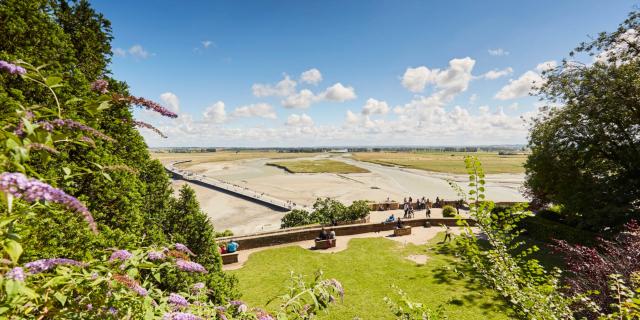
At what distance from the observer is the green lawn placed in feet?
33.2

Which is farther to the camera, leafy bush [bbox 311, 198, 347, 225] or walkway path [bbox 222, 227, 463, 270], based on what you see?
leafy bush [bbox 311, 198, 347, 225]

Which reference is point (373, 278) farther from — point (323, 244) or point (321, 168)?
point (321, 168)

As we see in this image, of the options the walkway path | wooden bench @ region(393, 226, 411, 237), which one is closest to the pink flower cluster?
the walkway path

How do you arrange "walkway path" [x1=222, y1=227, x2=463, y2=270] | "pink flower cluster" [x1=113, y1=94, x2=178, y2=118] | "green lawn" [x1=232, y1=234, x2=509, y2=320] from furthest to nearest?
"walkway path" [x1=222, y1=227, x2=463, y2=270] → "green lawn" [x1=232, y1=234, x2=509, y2=320] → "pink flower cluster" [x1=113, y1=94, x2=178, y2=118]

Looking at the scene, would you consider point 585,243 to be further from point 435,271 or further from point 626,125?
point 435,271

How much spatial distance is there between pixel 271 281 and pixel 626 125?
70.7 feet

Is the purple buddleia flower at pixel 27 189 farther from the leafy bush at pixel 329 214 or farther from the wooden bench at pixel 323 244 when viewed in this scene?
the leafy bush at pixel 329 214

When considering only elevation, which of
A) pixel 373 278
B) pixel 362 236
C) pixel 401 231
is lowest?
pixel 362 236

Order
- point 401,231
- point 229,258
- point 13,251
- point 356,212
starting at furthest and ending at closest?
point 356,212 < point 401,231 < point 229,258 < point 13,251

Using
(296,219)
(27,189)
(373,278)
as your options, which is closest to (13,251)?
(27,189)

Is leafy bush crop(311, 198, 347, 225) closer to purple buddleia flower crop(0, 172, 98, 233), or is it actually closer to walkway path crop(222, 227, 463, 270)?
walkway path crop(222, 227, 463, 270)

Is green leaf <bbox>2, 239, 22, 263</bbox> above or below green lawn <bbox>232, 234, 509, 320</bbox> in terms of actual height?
above

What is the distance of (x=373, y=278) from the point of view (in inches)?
507

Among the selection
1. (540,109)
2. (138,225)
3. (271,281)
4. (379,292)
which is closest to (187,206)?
(138,225)
